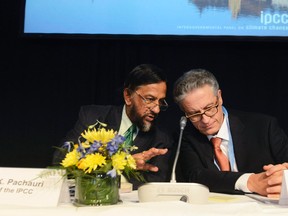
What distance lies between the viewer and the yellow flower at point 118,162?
1.36m

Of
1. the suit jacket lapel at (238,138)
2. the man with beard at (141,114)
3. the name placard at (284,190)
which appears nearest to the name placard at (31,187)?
the name placard at (284,190)

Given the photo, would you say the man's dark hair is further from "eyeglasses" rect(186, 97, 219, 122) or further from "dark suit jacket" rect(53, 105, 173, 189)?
"eyeglasses" rect(186, 97, 219, 122)

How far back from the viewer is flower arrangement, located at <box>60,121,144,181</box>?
1345mm

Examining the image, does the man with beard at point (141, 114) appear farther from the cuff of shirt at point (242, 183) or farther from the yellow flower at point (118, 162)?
the yellow flower at point (118, 162)

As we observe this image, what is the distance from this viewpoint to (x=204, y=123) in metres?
2.36

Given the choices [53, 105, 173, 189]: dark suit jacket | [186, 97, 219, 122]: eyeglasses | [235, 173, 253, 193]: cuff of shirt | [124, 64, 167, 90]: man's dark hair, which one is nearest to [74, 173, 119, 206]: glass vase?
[235, 173, 253, 193]: cuff of shirt

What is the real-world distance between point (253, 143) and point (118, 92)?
4.83 ft

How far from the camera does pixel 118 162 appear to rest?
1357 millimetres

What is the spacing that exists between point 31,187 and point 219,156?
123 centimetres

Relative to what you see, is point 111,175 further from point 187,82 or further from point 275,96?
point 275,96

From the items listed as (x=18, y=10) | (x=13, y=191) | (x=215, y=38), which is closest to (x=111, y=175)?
(x=13, y=191)

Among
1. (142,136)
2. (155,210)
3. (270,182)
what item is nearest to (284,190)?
(270,182)

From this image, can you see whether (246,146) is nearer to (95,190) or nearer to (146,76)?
(146,76)

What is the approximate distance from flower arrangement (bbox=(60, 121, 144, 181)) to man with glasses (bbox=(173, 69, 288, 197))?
96cm
